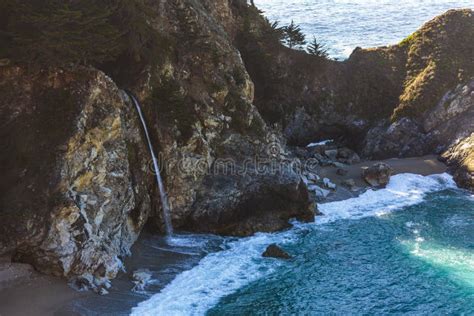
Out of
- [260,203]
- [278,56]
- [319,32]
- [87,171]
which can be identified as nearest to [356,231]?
[260,203]

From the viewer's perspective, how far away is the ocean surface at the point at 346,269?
2525cm

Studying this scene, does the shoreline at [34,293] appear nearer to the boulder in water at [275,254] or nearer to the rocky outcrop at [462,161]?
the boulder in water at [275,254]

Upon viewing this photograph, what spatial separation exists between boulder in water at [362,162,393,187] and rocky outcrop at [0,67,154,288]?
66.9ft

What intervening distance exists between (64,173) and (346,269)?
50.6 feet

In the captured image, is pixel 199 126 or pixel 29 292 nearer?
pixel 29 292

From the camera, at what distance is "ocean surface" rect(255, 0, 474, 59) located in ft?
253

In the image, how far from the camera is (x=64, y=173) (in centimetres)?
2508

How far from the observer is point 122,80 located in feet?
102

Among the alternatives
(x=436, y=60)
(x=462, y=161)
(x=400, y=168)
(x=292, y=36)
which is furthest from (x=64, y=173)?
(x=436, y=60)

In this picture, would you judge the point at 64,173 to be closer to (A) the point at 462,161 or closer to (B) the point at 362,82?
(A) the point at 462,161

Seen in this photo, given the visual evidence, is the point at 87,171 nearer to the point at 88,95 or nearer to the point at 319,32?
the point at 88,95

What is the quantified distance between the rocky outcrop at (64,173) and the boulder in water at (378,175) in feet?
66.9

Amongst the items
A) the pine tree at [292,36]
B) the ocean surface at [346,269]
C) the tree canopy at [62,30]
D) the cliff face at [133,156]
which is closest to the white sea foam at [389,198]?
the ocean surface at [346,269]

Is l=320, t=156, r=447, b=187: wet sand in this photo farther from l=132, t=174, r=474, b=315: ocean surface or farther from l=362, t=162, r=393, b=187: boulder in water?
l=132, t=174, r=474, b=315: ocean surface
